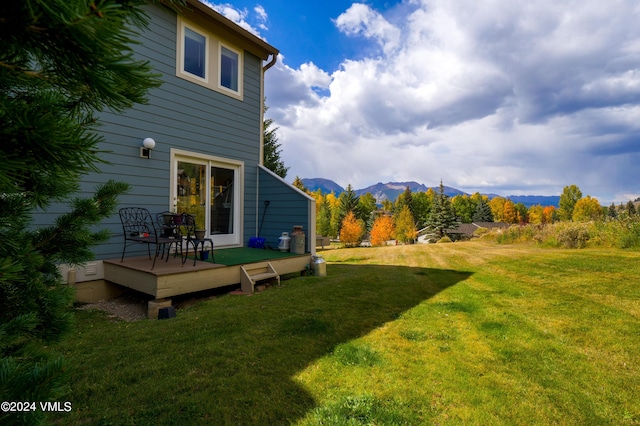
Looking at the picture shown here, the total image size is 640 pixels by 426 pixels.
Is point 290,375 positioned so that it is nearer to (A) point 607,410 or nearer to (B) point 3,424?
(B) point 3,424

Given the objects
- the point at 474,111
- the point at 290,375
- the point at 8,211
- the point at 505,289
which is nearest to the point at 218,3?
the point at 8,211

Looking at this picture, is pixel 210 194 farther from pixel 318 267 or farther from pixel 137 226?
pixel 318 267

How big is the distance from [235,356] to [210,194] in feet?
16.1

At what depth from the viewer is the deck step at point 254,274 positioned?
5332 millimetres

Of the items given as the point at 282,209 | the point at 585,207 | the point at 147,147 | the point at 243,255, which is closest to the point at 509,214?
the point at 585,207

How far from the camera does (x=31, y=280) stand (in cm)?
116

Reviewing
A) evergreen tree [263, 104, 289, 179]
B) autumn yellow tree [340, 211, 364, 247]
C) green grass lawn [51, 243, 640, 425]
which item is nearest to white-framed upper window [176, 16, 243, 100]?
green grass lawn [51, 243, 640, 425]

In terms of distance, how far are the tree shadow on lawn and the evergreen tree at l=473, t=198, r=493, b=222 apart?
63.1m

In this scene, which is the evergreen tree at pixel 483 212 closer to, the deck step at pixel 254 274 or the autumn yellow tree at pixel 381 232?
the autumn yellow tree at pixel 381 232

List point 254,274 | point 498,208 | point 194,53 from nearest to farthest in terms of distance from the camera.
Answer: point 254,274 → point 194,53 → point 498,208

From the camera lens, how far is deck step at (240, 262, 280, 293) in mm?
5332

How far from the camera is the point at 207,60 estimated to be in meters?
6.73

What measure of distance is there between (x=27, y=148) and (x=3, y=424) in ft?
2.06

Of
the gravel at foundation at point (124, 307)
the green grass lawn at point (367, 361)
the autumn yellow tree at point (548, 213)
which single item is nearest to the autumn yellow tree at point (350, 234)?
the green grass lawn at point (367, 361)
